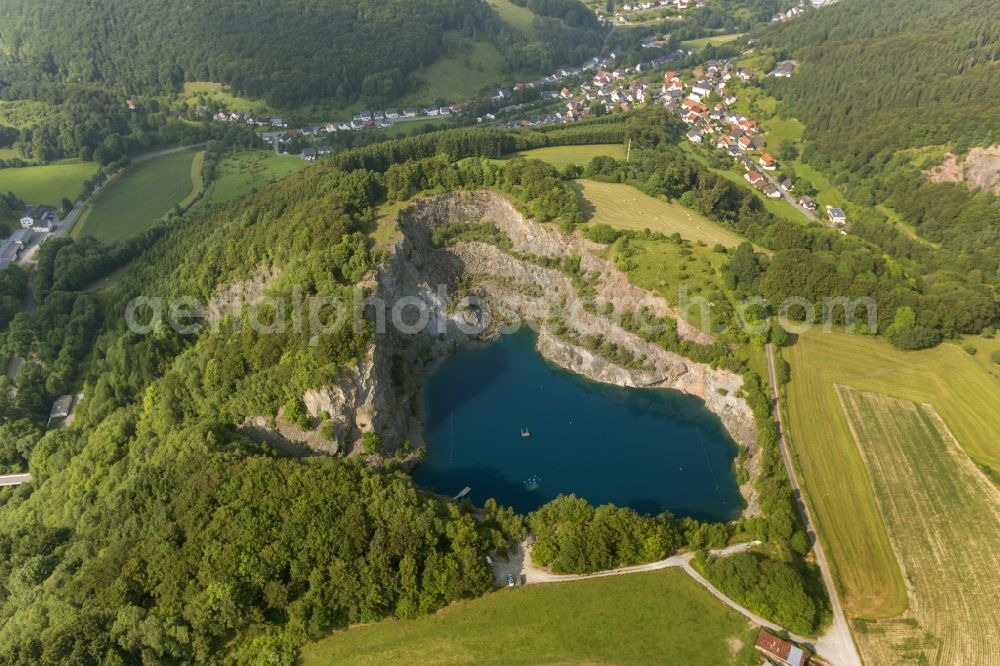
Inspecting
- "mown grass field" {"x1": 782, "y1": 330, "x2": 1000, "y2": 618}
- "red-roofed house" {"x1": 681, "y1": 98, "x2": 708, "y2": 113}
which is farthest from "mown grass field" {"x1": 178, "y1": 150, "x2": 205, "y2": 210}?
"red-roofed house" {"x1": 681, "y1": 98, "x2": 708, "y2": 113}

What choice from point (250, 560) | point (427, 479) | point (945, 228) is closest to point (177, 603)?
point (250, 560)

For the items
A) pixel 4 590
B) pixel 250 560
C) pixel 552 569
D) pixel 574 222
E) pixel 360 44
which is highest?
pixel 360 44

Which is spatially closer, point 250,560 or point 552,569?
point 250,560

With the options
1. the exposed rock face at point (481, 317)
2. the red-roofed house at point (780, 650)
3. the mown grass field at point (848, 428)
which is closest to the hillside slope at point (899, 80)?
the mown grass field at point (848, 428)

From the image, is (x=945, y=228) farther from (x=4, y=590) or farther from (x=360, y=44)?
(x=360, y=44)

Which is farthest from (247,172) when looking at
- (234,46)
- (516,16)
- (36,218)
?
(516,16)

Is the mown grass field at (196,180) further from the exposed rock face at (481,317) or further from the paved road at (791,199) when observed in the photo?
the paved road at (791,199)

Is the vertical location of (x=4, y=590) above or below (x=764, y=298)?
below
